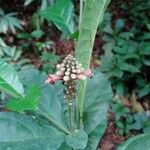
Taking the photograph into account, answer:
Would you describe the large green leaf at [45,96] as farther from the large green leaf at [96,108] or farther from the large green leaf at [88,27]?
the large green leaf at [88,27]

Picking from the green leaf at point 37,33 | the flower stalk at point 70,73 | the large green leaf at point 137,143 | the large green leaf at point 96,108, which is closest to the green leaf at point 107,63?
the green leaf at point 37,33

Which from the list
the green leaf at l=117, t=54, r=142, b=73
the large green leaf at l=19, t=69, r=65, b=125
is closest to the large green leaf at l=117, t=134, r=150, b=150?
the large green leaf at l=19, t=69, r=65, b=125

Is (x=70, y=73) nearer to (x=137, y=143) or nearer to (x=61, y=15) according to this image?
(x=61, y=15)

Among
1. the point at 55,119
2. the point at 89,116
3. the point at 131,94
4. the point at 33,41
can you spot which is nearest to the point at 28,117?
the point at 55,119

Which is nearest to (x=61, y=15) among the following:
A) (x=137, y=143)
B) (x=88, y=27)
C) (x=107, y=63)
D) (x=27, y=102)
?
(x=88, y=27)

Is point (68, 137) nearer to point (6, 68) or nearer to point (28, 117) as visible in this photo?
point (28, 117)

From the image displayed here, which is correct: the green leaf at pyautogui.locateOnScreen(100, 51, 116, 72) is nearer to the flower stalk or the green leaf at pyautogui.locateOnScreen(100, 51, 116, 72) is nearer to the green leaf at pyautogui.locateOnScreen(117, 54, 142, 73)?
the green leaf at pyautogui.locateOnScreen(117, 54, 142, 73)
